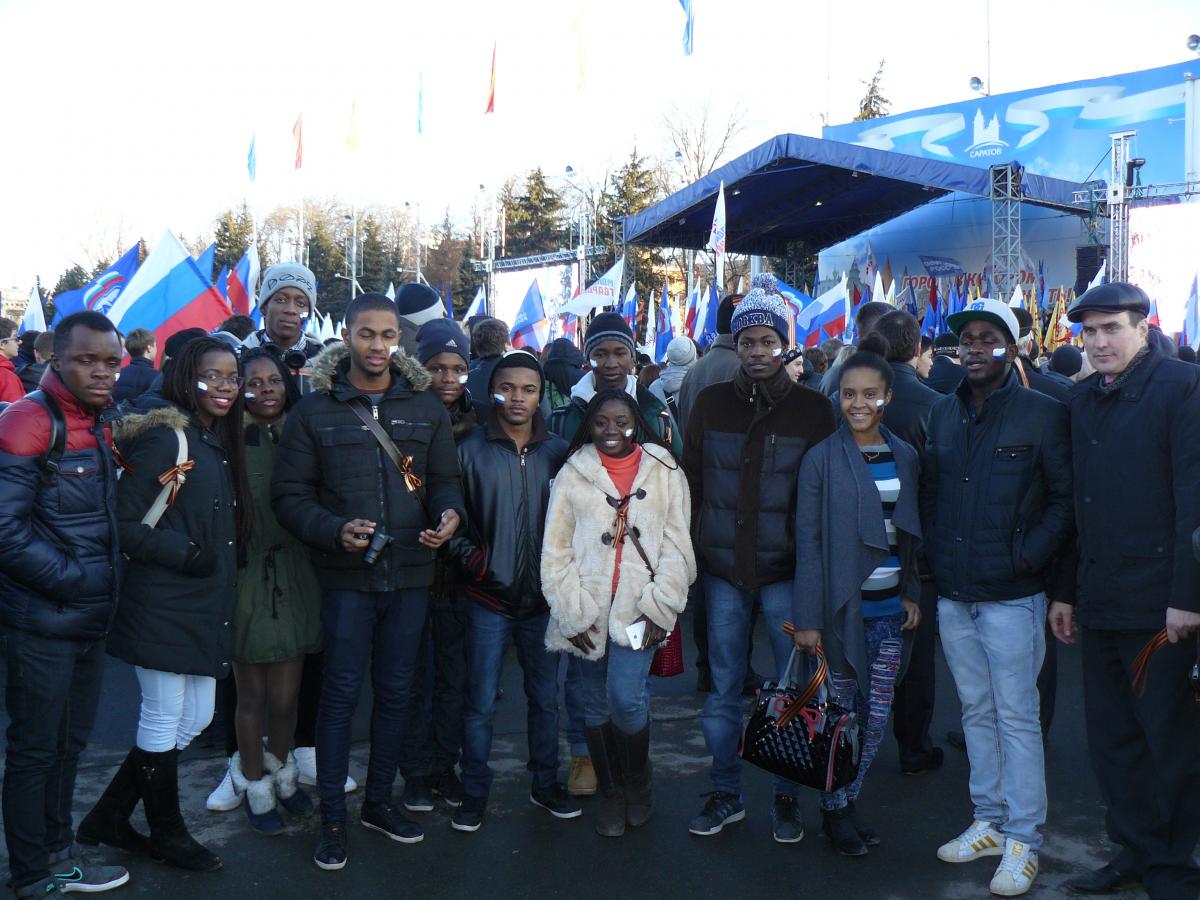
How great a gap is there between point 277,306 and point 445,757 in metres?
2.47

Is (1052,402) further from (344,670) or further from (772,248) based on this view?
(772,248)

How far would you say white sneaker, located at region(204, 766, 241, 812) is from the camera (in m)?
4.51

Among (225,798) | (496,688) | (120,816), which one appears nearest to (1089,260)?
(496,688)

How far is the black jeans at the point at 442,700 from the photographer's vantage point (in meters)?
4.68

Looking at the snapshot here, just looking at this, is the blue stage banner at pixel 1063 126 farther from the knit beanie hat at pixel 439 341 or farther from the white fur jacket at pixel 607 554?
the white fur jacket at pixel 607 554

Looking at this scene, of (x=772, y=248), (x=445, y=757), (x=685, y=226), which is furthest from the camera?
(x=772, y=248)

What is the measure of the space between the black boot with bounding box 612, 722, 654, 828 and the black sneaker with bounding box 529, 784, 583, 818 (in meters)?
0.25

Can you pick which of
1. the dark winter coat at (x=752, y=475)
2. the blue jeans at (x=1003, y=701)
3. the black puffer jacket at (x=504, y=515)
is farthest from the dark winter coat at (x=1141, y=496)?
the black puffer jacket at (x=504, y=515)

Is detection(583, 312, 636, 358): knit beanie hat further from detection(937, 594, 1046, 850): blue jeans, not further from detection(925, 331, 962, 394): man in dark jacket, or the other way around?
detection(925, 331, 962, 394): man in dark jacket

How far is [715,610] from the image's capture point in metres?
4.39

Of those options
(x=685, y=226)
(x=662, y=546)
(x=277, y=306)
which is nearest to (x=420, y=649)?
(x=662, y=546)

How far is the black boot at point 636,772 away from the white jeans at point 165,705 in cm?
170

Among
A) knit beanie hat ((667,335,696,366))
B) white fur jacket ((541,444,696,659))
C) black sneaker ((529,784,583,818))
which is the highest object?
knit beanie hat ((667,335,696,366))

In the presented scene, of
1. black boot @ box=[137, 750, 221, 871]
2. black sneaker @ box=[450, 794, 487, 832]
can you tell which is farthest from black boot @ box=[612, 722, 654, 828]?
black boot @ box=[137, 750, 221, 871]
